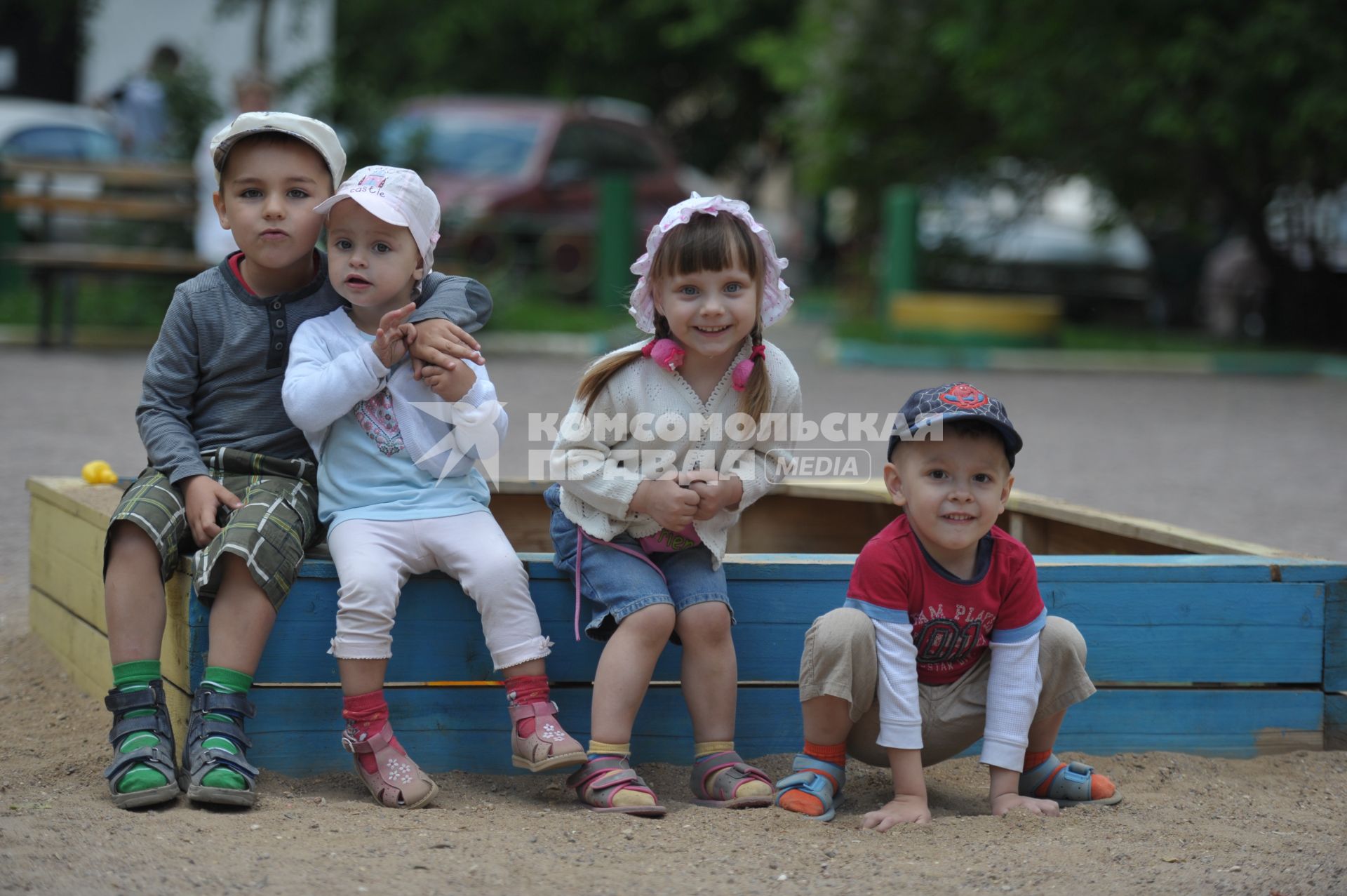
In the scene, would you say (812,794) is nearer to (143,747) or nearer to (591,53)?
(143,747)

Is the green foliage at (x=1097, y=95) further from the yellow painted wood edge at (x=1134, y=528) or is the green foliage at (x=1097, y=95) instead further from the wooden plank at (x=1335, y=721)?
the wooden plank at (x=1335, y=721)

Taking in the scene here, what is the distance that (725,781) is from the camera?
296 centimetres

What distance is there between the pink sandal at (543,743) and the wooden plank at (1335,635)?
1.67 meters

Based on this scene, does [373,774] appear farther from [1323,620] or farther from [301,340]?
[1323,620]

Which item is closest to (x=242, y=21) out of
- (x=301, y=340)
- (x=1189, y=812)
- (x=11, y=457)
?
(x=11, y=457)

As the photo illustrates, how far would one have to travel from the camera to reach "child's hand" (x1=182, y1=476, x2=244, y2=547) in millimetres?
2941

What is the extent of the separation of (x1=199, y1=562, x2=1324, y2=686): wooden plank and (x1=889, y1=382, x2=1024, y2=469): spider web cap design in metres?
0.42

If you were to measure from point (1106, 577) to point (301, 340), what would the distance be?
1796 mm

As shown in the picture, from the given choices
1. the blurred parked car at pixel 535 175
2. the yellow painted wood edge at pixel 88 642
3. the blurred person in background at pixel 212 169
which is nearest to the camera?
the yellow painted wood edge at pixel 88 642

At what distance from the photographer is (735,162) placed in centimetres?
2750

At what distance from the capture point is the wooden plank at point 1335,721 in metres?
3.30

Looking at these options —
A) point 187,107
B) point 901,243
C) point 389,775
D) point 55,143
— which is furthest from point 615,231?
point 389,775

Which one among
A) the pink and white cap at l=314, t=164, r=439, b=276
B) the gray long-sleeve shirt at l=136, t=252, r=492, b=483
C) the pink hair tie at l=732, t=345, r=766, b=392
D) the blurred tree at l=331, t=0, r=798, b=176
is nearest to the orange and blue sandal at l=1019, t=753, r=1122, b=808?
the pink hair tie at l=732, t=345, r=766, b=392

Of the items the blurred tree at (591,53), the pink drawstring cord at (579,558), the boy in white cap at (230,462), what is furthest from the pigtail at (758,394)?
the blurred tree at (591,53)
